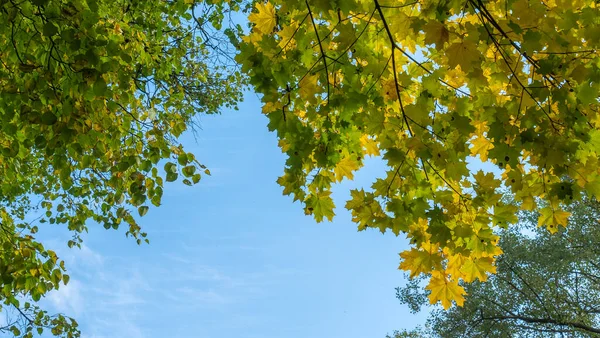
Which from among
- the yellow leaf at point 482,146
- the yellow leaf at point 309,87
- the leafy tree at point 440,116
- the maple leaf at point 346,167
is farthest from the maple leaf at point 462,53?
the yellow leaf at point 482,146

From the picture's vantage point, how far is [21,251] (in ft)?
10.4

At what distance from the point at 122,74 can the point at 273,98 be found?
0.98 metres

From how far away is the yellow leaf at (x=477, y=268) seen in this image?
9.22ft

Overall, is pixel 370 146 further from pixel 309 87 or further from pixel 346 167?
pixel 309 87

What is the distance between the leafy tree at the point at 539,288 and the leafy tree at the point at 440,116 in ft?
28.0

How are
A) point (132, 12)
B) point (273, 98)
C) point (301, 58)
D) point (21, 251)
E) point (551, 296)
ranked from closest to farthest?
point (273, 98)
point (301, 58)
point (21, 251)
point (132, 12)
point (551, 296)

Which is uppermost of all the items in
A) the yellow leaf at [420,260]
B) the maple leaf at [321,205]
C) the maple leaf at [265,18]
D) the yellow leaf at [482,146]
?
the maple leaf at [265,18]

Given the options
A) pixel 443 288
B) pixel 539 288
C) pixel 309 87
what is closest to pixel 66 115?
pixel 309 87

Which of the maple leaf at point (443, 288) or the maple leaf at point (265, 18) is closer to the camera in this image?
the maple leaf at point (443, 288)

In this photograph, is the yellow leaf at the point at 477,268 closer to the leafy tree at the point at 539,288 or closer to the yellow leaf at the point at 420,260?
the yellow leaf at the point at 420,260

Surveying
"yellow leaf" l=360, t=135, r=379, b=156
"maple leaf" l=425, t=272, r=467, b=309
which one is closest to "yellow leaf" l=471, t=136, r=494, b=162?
"yellow leaf" l=360, t=135, r=379, b=156

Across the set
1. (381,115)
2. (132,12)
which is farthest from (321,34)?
(132,12)

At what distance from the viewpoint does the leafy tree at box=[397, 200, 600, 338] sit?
1023 centimetres

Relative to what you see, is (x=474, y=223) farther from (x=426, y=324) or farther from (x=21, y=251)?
(x=426, y=324)
